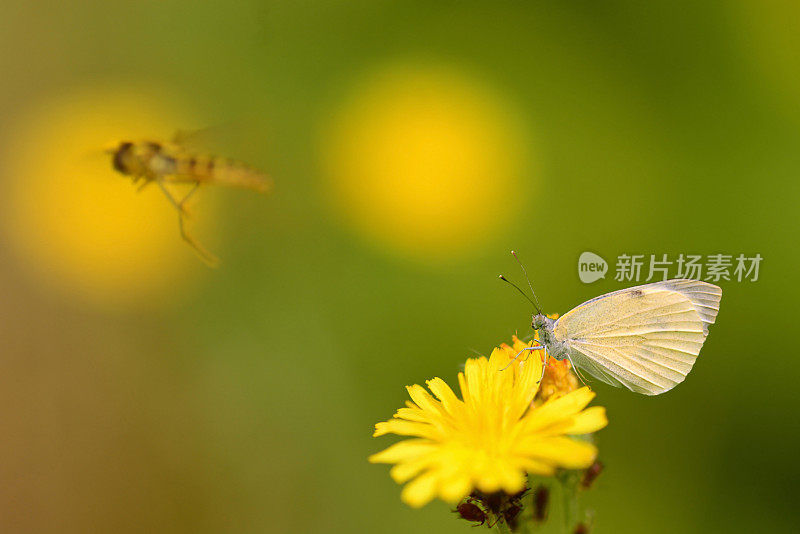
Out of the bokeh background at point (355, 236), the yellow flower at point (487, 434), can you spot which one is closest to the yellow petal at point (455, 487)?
the yellow flower at point (487, 434)

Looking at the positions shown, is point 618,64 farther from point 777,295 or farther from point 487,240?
point 777,295

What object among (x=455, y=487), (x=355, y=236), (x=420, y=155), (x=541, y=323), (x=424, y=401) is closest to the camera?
(x=455, y=487)

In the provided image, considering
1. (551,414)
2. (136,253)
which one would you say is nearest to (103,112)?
(136,253)

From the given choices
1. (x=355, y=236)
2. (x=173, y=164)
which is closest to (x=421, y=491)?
(x=173, y=164)

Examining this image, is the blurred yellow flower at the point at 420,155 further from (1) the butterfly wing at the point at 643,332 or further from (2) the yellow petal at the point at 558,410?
(2) the yellow petal at the point at 558,410

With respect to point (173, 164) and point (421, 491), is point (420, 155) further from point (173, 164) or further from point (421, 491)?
point (421, 491)

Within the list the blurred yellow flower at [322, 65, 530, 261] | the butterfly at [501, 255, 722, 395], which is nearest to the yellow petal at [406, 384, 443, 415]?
the butterfly at [501, 255, 722, 395]
